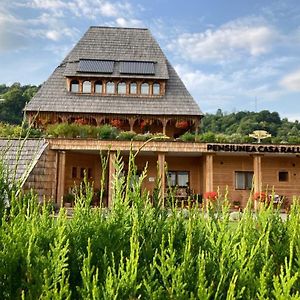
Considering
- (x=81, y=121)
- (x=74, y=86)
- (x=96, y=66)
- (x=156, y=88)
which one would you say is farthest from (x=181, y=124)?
(x=74, y=86)

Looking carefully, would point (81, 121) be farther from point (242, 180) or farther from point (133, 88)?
point (242, 180)

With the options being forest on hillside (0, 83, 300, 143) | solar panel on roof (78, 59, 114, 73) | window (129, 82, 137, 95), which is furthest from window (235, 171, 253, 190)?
solar panel on roof (78, 59, 114, 73)

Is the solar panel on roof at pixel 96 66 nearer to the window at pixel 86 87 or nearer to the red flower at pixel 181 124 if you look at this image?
the window at pixel 86 87

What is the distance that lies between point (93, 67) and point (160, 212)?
25531 millimetres

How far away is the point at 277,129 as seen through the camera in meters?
54.1

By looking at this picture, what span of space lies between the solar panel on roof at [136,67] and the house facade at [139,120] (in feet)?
0.23

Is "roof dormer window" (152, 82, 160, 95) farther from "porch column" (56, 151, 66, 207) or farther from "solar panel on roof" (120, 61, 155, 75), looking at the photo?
"porch column" (56, 151, 66, 207)

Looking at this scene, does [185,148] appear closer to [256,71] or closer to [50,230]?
[50,230]

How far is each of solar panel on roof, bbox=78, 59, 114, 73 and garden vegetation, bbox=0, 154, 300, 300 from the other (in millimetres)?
24805

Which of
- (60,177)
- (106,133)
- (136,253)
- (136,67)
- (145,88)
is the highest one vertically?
(136,67)

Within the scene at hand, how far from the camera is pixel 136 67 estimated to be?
28.8 meters

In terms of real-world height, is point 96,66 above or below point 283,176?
above

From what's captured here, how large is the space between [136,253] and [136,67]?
2690cm

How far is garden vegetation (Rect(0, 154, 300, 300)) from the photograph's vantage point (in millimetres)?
2688
